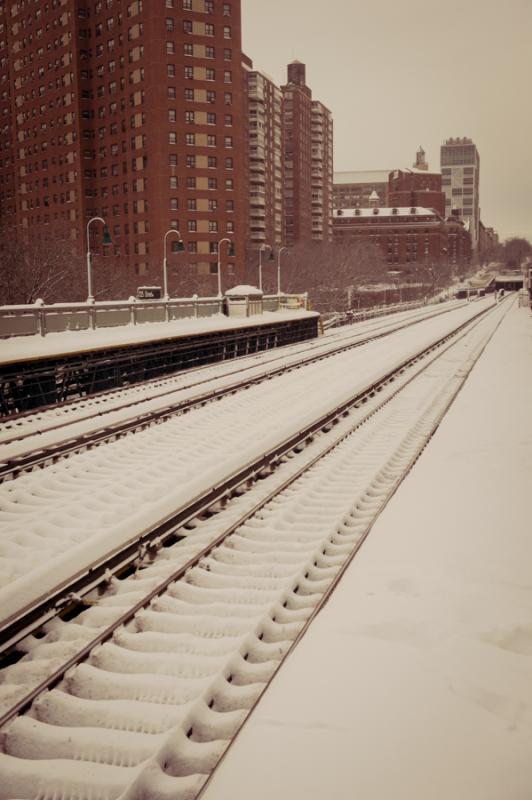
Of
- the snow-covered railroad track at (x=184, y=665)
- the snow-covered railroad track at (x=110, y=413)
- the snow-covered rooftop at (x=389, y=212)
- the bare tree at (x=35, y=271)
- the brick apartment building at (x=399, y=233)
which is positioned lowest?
the snow-covered railroad track at (x=184, y=665)

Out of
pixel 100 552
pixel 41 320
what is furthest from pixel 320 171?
pixel 100 552

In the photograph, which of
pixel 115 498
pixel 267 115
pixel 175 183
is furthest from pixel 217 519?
pixel 267 115

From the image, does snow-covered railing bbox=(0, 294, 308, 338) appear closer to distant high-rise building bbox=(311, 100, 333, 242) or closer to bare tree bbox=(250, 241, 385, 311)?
bare tree bbox=(250, 241, 385, 311)

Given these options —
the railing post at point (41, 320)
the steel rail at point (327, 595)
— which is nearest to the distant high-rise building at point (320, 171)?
the railing post at point (41, 320)

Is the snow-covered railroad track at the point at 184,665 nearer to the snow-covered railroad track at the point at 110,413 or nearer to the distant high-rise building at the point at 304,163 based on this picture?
the snow-covered railroad track at the point at 110,413

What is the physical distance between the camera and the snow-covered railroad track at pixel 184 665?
421 cm

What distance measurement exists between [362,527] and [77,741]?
494cm

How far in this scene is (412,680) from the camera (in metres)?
4.96

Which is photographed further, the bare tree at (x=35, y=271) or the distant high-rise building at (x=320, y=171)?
the distant high-rise building at (x=320, y=171)

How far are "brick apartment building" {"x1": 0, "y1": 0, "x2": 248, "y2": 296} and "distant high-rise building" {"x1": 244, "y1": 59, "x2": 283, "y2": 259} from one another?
1880 centimetres

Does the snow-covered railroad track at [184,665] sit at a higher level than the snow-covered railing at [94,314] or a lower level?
lower

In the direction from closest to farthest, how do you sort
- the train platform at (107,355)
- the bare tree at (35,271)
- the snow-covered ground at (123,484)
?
1. the snow-covered ground at (123,484)
2. the train platform at (107,355)
3. the bare tree at (35,271)

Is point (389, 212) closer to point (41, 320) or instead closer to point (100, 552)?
point (41, 320)

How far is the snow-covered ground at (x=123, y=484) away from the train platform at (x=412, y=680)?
2715mm
